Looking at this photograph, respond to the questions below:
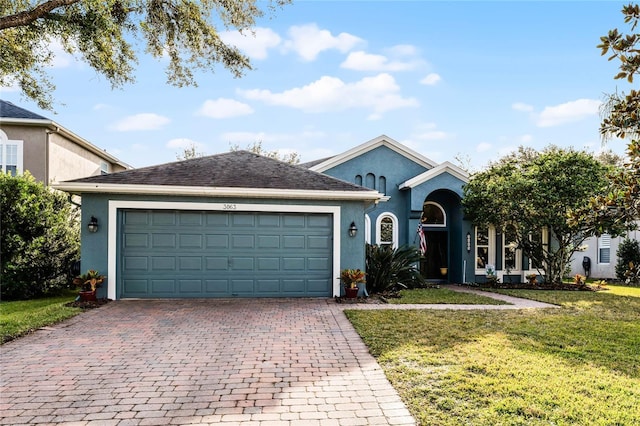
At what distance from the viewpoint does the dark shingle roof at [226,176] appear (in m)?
9.87

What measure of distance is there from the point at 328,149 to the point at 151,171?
23.6 metres

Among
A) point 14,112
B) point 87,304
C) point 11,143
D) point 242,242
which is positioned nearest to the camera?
point 87,304

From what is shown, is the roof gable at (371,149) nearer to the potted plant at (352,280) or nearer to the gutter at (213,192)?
the gutter at (213,192)

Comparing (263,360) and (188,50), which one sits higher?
(188,50)

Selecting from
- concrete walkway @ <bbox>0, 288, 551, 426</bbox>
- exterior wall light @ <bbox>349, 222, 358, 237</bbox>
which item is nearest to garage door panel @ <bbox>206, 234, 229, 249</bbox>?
concrete walkway @ <bbox>0, 288, 551, 426</bbox>

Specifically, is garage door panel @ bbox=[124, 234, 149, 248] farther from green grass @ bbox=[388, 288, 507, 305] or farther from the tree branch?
green grass @ bbox=[388, 288, 507, 305]

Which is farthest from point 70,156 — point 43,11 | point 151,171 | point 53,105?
point 43,11

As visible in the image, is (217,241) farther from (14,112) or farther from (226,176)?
(14,112)

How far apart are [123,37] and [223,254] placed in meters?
6.68

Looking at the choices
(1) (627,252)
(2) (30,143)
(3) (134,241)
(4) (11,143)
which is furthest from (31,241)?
(1) (627,252)

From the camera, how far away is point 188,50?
11.0 m

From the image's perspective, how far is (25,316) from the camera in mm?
7773

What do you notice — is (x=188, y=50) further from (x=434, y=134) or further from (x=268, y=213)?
(x=434, y=134)

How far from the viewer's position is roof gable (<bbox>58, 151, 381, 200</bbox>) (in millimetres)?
9570
